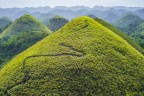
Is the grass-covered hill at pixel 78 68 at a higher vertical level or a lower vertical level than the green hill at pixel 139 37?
higher

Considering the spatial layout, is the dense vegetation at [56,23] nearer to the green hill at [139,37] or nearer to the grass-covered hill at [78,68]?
the green hill at [139,37]

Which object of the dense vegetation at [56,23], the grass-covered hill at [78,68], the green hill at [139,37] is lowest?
the dense vegetation at [56,23]

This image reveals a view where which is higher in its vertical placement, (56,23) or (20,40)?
(20,40)

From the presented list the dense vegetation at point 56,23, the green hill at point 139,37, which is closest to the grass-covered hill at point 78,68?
the green hill at point 139,37

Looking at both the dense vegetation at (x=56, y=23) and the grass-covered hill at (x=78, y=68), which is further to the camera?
the dense vegetation at (x=56, y=23)

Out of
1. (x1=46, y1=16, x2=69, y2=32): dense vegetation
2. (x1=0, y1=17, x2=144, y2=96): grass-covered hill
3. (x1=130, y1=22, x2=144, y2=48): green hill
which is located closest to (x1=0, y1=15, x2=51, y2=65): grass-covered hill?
(x1=130, y1=22, x2=144, y2=48): green hill

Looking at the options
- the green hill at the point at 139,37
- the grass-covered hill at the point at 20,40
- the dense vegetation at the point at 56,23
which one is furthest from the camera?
the dense vegetation at the point at 56,23

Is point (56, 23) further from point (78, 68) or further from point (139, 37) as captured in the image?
point (78, 68)

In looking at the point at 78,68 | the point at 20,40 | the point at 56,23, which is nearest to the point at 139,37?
the point at 20,40

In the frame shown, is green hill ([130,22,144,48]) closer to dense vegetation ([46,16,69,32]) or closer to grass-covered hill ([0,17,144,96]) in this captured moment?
grass-covered hill ([0,17,144,96])
